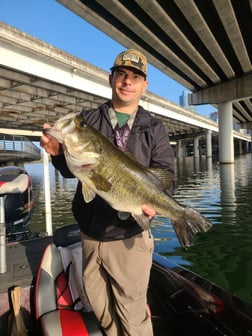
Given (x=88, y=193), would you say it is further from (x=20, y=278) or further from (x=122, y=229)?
(x=20, y=278)

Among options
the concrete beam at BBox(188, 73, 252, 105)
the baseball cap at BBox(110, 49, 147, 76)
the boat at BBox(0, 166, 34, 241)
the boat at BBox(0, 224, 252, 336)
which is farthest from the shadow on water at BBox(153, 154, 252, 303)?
the concrete beam at BBox(188, 73, 252, 105)

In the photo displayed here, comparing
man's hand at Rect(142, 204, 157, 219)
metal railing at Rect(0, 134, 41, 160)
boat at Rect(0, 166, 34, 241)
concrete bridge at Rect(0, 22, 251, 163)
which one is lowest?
boat at Rect(0, 166, 34, 241)

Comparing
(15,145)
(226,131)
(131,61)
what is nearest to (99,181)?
(131,61)

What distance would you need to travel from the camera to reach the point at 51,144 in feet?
7.56

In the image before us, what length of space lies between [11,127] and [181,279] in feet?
139

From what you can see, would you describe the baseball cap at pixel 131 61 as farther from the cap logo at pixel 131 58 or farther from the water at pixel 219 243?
the water at pixel 219 243

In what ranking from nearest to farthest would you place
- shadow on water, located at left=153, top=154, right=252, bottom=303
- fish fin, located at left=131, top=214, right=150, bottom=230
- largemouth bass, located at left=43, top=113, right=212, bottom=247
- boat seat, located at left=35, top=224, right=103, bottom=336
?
largemouth bass, located at left=43, top=113, right=212, bottom=247
fish fin, located at left=131, top=214, right=150, bottom=230
boat seat, located at left=35, top=224, right=103, bottom=336
shadow on water, located at left=153, top=154, right=252, bottom=303

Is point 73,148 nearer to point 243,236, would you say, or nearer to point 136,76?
point 136,76

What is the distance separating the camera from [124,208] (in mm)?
2334

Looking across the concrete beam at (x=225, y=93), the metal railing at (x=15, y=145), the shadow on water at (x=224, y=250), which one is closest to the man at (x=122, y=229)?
the shadow on water at (x=224, y=250)

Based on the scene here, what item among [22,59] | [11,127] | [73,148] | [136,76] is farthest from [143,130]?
[11,127]

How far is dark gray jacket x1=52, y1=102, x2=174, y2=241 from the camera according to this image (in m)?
2.49

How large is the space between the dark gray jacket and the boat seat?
84 cm

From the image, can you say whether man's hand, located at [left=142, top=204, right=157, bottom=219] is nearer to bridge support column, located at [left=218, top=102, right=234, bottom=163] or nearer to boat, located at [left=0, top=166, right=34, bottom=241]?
boat, located at [left=0, top=166, right=34, bottom=241]
